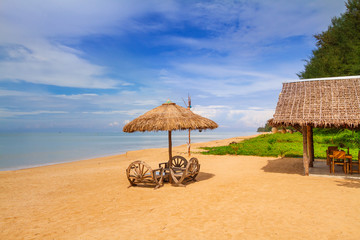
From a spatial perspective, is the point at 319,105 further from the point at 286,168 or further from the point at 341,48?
the point at 341,48

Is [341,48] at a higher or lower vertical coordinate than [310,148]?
higher

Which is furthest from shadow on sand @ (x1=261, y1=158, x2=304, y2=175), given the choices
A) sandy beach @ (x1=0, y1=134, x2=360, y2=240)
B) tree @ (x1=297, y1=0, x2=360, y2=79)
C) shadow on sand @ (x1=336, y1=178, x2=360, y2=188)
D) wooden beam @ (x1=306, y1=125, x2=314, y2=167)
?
tree @ (x1=297, y1=0, x2=360, y2=79)

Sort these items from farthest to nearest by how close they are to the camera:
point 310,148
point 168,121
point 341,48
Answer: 1. point 341,48
2. point 310,148
3. point 168,121

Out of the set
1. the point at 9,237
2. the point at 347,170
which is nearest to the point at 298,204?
the point at 347,170

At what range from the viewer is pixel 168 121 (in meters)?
8.30

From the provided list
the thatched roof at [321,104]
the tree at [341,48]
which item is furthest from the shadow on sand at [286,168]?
the tree at [341,48]

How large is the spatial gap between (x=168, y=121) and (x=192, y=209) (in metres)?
3.22

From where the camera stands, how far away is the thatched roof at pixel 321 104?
859cm

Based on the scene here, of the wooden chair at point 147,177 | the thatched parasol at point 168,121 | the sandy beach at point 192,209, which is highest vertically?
the thatched parasol at point 168,121

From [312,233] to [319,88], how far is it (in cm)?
720

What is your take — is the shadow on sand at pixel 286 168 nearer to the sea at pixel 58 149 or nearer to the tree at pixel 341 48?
the sea at pixel 58 149

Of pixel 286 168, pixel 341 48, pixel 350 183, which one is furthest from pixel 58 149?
pixel 341 48

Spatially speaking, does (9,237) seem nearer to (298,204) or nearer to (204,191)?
(204,191)

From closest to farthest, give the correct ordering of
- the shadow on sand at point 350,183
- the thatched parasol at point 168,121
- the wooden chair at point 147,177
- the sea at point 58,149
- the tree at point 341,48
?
the shadow on sand at point 350,183 < the wooden chair at point 147,177 < the thatched parasol at point 168,121 < the sea at point 58,149 < the tree at point 341,48
